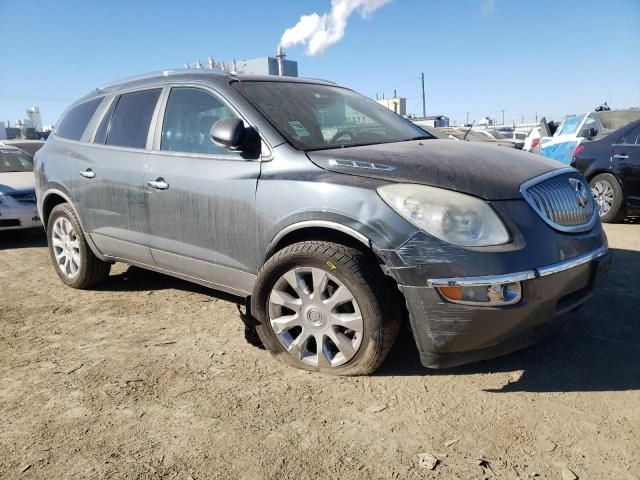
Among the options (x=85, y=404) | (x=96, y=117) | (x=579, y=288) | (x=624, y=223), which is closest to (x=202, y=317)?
(x=85, y=404)

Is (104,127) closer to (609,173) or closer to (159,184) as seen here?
(159,184)

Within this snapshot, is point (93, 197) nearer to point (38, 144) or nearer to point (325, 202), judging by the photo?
point (325, 202)

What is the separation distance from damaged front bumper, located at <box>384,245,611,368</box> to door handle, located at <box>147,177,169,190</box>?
Answer: 1.82m

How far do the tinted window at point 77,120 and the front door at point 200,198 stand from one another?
1156mm

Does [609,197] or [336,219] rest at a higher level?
[336,219]

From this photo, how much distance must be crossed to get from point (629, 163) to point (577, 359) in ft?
16.6

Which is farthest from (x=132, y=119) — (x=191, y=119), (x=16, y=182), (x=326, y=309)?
(x=16, y=182)

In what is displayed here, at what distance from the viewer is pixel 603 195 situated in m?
7.03

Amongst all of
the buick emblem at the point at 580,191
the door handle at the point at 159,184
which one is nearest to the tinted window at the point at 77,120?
the door handle at the point at 159,184

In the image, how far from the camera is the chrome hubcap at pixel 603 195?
22.7 ft

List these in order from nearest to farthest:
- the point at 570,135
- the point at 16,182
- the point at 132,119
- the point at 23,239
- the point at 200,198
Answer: the point at 200,198
the point at 132,119
the point at 16,182
the point at 23,239
the point at 570,135

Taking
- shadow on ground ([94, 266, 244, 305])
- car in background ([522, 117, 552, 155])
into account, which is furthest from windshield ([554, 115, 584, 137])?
shadow on ground ([94, 266, 244, 305])

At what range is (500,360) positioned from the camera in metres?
2.88

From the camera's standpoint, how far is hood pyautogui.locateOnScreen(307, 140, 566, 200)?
7.84ft
